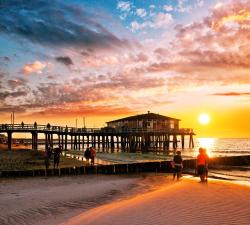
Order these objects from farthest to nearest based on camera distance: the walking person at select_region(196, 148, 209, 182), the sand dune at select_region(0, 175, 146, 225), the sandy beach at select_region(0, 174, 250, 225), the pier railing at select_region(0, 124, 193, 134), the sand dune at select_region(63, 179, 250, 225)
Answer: the pier railing at select_region(0, 124, 193, 134)
the walking person at select_region(196, 148, 209, 182)
the sand dune at select_region(0, 175, 146, 225)
the sandy beach at select_region(0, 174, 250, 225)
the sand dune at select_region(63, 179, 250, 225)

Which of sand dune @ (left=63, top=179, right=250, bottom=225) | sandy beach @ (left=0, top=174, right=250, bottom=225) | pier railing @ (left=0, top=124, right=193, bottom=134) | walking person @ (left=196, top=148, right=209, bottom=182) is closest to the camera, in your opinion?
sand dune @ (left=63, top=179, right=250, bottom=225)

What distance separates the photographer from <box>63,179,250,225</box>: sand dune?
10273 millimetres

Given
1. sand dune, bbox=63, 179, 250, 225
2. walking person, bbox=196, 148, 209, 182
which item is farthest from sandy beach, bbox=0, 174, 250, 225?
walking person, bbox=196, 148, 209, 182

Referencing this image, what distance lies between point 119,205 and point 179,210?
2.40 metres

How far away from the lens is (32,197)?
15.5 meters

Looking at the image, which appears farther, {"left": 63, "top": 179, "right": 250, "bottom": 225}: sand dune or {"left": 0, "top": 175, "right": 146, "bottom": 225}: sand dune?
{"left": 0, "top": 175, "right": 146, "bottom": 225}: sand dune

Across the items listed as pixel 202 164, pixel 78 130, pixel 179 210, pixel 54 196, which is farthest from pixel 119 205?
pixel 78 130

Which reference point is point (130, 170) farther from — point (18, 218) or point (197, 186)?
point (18, 218)

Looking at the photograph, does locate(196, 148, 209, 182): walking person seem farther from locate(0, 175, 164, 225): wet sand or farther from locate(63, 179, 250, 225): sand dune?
locate(63, 179, 250, 225): sand dune

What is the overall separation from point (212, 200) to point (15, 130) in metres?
50.6

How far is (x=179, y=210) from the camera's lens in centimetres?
1145

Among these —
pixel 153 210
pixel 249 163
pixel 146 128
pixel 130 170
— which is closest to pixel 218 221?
pixel 153 210

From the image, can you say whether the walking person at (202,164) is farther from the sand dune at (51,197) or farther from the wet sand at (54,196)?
the sand dune at (51,197)

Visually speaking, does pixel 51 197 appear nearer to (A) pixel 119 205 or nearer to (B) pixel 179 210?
(A) pixel 119 205
